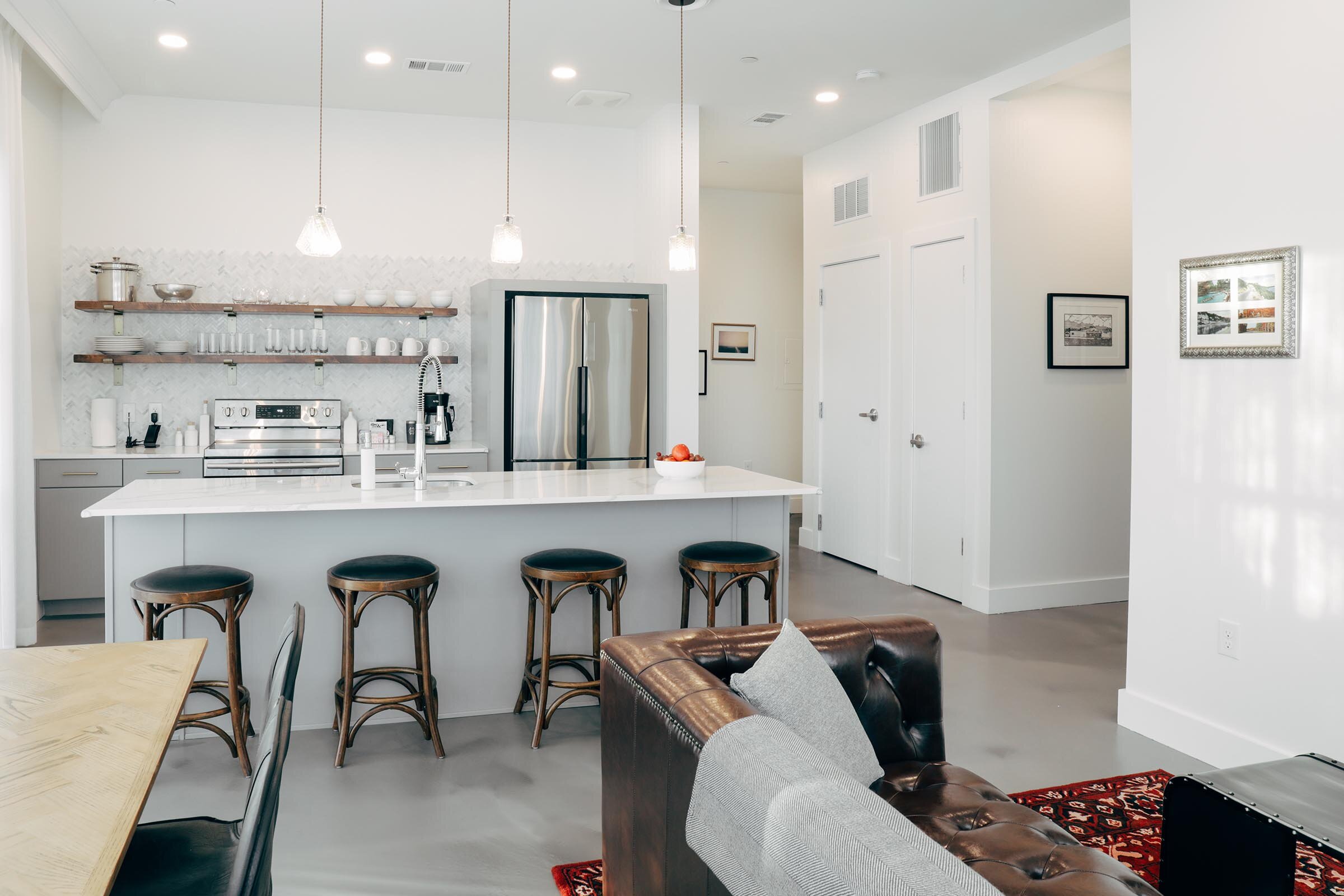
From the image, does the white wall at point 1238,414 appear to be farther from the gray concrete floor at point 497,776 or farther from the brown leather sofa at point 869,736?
the brown leather sofa at point 869,736

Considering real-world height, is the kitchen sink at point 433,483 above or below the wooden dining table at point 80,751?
above

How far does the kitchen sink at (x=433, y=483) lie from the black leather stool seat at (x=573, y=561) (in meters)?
0.51

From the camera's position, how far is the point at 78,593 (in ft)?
16.9

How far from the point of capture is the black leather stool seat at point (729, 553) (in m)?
3.73

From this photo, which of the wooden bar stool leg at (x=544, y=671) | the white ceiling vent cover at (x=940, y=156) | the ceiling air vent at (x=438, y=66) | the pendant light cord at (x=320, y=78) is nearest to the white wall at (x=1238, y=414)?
the white ceiling vent cover at (x=940, y=156)

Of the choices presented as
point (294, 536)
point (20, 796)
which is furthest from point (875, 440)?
point (20, 796)

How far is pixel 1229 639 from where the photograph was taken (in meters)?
3.31

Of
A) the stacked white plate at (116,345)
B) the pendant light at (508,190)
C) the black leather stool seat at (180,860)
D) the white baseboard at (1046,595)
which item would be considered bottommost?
the white baseboard at (1046,595)

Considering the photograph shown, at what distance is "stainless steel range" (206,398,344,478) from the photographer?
549 centimetres

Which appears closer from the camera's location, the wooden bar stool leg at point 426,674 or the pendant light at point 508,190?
the wooden bar stool leg at point 426,674

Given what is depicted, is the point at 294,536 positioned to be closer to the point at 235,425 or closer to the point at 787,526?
the point at 787,526

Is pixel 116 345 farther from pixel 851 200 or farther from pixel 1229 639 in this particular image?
pixel 1229 639

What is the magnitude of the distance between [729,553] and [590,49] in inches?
113

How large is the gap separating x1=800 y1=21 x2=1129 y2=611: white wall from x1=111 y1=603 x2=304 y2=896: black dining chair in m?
4.43
